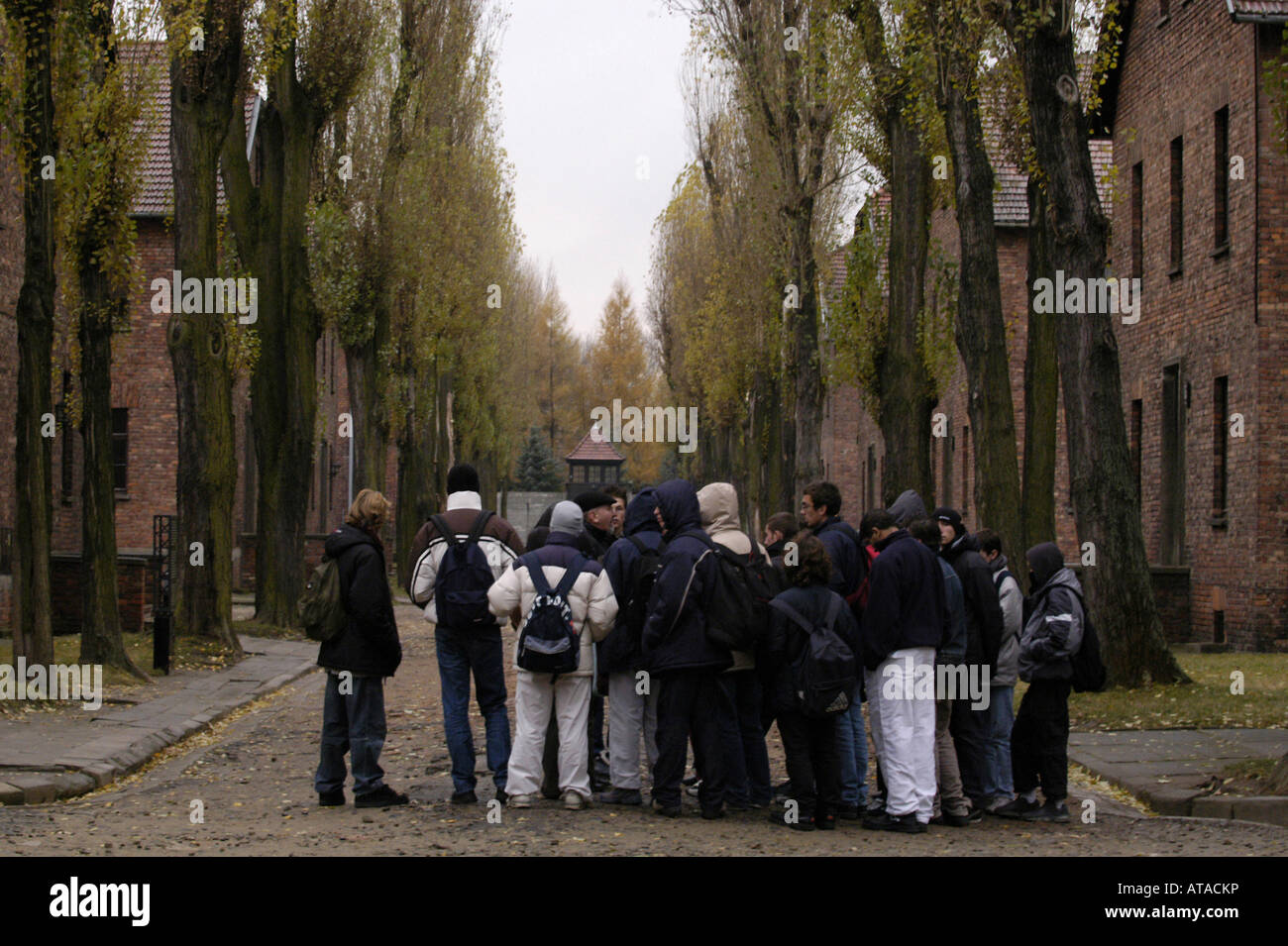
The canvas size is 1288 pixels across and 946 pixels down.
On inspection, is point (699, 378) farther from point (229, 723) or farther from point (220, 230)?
point (229, 723)

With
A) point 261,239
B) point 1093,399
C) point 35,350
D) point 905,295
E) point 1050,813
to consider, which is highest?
point 261,239

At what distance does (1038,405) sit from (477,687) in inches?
416

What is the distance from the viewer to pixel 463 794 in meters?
10.5

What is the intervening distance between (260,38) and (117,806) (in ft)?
43.1

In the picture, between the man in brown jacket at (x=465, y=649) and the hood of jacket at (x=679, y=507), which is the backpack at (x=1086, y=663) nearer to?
the hood of jacket at (x=679, y=507)

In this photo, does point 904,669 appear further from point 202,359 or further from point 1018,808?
point 202,359

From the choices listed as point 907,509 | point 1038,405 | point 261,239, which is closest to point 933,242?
point 1038,405

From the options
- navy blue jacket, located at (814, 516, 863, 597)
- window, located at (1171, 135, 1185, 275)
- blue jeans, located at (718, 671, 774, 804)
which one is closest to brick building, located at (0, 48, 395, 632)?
window, located at (1171, 135, 1185, 275)

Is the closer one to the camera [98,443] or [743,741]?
[743,741]

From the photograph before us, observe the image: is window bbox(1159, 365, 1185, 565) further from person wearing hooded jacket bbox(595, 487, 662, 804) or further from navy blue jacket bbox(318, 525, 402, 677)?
navy blue jacket bbox(318, 525, 402, 677)

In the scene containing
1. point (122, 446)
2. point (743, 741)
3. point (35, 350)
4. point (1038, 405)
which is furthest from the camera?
point (122, 446)

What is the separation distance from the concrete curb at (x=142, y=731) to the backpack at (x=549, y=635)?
3379mm

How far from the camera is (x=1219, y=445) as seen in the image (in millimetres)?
24422
